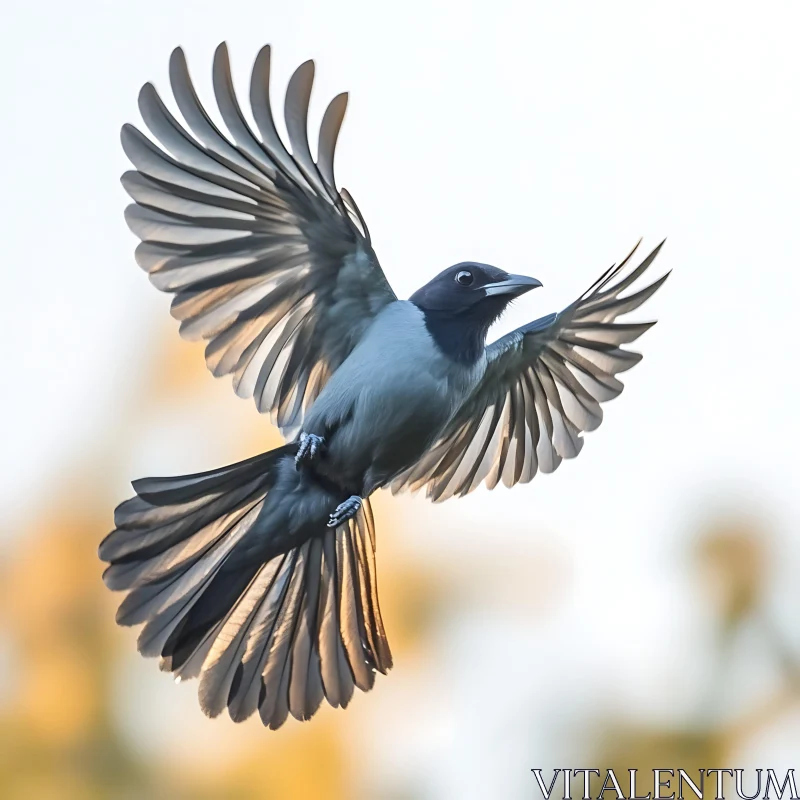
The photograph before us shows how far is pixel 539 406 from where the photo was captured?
590cm

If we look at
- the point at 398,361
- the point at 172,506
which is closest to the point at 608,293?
the point at 398,361

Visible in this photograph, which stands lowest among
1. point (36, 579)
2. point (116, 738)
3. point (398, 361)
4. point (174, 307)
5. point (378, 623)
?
point (116, 738)

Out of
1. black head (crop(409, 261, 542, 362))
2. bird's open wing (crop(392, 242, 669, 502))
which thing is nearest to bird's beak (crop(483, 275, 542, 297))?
black head (crop(409, 261, 542, 362))

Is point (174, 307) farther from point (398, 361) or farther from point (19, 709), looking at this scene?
point (19, 709)

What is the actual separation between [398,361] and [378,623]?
1.38 m

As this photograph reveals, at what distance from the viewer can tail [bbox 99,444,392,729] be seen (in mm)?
4863

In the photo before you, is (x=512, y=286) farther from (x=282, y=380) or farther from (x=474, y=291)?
(x=282, y=380)

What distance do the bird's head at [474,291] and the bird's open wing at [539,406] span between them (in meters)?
0.75

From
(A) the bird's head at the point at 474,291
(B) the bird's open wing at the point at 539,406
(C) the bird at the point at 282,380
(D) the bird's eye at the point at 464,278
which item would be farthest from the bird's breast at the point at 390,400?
(B) the bird's open wing at the point at 539,406

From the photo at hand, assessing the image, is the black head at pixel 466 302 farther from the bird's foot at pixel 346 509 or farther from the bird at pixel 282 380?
the bird's foot at pixel 346 509

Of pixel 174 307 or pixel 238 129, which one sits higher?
pixel 238 129

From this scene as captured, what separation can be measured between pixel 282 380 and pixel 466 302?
0.79 meters

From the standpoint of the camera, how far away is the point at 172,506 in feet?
16.1

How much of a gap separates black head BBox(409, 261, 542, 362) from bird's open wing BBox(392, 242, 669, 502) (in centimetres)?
75
